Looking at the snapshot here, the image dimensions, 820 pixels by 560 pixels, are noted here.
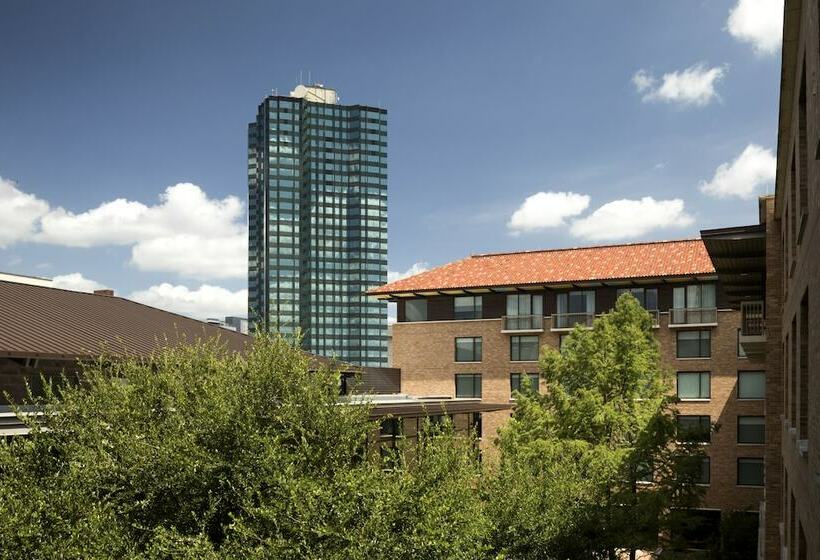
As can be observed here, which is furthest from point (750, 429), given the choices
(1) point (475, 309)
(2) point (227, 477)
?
(2) point (227, 477)

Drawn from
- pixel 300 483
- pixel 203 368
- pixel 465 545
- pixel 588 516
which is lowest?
pixel 588 516

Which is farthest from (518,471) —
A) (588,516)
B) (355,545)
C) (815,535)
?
(815,535)

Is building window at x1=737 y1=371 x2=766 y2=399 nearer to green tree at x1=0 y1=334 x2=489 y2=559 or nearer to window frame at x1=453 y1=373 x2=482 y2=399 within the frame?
window frame at x1=453 y1=373 x2=482 y2=399

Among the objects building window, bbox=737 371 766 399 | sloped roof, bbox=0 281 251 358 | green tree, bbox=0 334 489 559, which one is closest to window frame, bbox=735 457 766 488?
building window, bbox=737 371 766 399

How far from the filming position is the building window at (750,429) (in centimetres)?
4828

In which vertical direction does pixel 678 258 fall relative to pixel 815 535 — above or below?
above

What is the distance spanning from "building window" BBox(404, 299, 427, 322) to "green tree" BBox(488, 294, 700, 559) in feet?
77.6

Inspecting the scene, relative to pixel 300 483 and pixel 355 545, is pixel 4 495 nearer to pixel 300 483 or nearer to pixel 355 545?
pixel 300 483

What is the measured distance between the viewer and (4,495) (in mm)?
18266

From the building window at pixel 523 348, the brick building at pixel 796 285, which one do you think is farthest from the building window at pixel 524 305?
the brick building at pixel 796 285

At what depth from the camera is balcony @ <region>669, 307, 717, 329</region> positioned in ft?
161

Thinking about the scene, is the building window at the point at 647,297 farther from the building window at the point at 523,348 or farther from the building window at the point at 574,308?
the building window at the point at 523,348

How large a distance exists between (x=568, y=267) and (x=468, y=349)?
8.78 m

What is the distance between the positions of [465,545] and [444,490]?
2204mm
